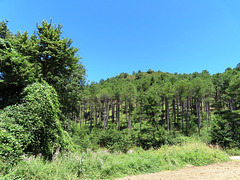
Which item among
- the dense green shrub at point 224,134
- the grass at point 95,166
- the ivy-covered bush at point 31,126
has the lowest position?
the dense green shrub at point 224,134

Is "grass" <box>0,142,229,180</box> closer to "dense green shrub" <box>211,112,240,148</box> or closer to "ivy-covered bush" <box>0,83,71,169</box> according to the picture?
"ivy-covered bush" <box>0,83,71,169</box>

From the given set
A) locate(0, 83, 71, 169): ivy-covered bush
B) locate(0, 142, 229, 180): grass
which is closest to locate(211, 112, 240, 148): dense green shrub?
locate(0, 142, 229, 180): grass

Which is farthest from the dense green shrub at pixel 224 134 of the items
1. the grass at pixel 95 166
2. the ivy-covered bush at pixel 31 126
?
the ivy-covered bush at pixel 31 126

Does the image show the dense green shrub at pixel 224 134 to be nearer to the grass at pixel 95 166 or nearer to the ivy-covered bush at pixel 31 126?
the grass at pixel 95 166

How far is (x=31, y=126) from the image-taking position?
6230 millimetres

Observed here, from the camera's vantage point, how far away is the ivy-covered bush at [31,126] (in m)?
5.29

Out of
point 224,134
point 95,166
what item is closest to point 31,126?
point 95,166

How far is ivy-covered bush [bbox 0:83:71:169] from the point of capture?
5.29m

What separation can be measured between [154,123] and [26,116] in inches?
1003

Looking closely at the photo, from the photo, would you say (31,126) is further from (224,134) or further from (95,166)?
(224,134)

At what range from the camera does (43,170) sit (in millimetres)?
4246

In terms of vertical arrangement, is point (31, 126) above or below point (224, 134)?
above

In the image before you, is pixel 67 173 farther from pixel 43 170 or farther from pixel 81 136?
pixel 81 136

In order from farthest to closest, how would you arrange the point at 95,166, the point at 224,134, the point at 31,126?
the point at 224,134, the point at 31,126, the point at 95,166
